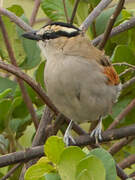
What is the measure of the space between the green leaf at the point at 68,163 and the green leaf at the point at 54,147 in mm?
63

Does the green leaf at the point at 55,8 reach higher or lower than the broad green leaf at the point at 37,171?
higher

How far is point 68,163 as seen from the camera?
113 centimetres

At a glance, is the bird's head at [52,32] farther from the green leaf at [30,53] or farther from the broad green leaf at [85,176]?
the broad green leaf at [85,176]

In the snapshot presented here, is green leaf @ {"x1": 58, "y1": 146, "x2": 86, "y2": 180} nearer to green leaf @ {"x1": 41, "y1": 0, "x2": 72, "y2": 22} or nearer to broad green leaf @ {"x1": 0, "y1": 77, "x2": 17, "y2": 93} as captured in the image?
broad green leaf @ {"x1": 0, "y1": 77, "x2": 17, "y2": 93}

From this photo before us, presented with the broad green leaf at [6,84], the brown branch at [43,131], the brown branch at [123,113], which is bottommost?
the brown branch at [123,113]

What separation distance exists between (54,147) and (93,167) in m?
0.13

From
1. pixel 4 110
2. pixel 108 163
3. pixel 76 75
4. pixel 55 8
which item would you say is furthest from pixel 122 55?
pixel 108 163

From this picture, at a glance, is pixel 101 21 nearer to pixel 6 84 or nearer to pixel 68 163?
pixel 6 84

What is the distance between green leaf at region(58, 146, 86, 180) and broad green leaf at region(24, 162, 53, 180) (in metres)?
0.08

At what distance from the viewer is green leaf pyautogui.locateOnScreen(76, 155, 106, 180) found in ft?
3.60

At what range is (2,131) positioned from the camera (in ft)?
5.46

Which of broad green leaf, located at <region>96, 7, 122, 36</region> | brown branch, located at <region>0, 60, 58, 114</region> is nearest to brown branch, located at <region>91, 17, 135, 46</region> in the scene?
broad green leaf, located at <region>96, 7, 122, 36</region>

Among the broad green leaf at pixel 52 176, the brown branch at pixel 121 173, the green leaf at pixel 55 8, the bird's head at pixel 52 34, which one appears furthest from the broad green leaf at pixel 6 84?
the broad green leaf at pixel 52 176

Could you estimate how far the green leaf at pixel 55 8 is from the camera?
1.87 meters
